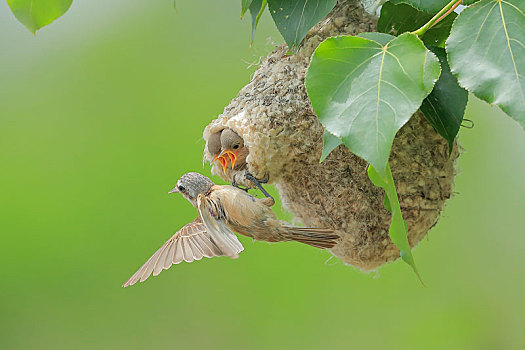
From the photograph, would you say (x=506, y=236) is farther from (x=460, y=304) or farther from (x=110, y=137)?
(x=110, y=137)

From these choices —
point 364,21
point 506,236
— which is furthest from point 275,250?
point 364,21

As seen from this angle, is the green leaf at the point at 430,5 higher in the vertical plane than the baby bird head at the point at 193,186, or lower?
higher

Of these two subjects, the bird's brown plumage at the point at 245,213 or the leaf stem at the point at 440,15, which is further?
the bird's brown plumage at the point at 245,213

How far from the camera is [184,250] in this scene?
110cm

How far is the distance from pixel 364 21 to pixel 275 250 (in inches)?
68.6

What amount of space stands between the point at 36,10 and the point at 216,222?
0.51 metres

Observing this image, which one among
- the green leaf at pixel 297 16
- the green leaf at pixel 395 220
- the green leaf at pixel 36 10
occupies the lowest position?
the green leaf at pixel 395 220

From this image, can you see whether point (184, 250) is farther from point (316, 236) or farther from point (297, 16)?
point (297, 16)

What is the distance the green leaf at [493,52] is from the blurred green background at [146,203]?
1.83 meters

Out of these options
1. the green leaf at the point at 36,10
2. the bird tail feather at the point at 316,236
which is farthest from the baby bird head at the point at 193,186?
the green leaf at the point at 36,10

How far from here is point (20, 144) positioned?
105 inches

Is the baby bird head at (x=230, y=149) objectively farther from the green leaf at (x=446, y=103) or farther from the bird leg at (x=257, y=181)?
the green leaf at (x=446, y=103)

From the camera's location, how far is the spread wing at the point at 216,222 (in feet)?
3.43

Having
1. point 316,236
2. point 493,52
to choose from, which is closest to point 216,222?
point 316,236
